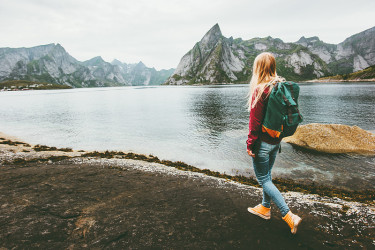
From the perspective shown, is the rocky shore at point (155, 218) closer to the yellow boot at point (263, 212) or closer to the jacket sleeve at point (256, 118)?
the yellow boot at point (263, 212)

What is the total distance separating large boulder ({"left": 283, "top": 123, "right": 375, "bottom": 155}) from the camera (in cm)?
2056

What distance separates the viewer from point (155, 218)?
6.69 meters

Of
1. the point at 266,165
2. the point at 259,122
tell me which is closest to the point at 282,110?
the point at 259,122

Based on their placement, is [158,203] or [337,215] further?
[158,203]

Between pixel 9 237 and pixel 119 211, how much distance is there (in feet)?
10.1

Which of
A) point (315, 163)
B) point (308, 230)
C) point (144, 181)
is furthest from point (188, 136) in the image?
point (308, 230)

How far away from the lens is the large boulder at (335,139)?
67.5ft

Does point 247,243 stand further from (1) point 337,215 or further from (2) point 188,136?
(2) point 188,136

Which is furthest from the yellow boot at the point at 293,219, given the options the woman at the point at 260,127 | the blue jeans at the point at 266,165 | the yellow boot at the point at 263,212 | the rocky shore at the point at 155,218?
the yellow boot at the point at 263,212

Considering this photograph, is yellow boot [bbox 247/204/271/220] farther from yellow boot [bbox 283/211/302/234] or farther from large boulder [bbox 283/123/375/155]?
large boulder [bbox 283/123/375/155]

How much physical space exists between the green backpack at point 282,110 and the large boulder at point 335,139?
20.7 meters

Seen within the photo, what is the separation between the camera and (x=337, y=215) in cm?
694

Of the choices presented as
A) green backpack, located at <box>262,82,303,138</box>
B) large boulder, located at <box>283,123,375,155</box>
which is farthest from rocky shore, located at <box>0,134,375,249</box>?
large boulder, located at <box>283,123,375,155</box>

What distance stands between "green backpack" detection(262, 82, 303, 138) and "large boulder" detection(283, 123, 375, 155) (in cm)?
2067
